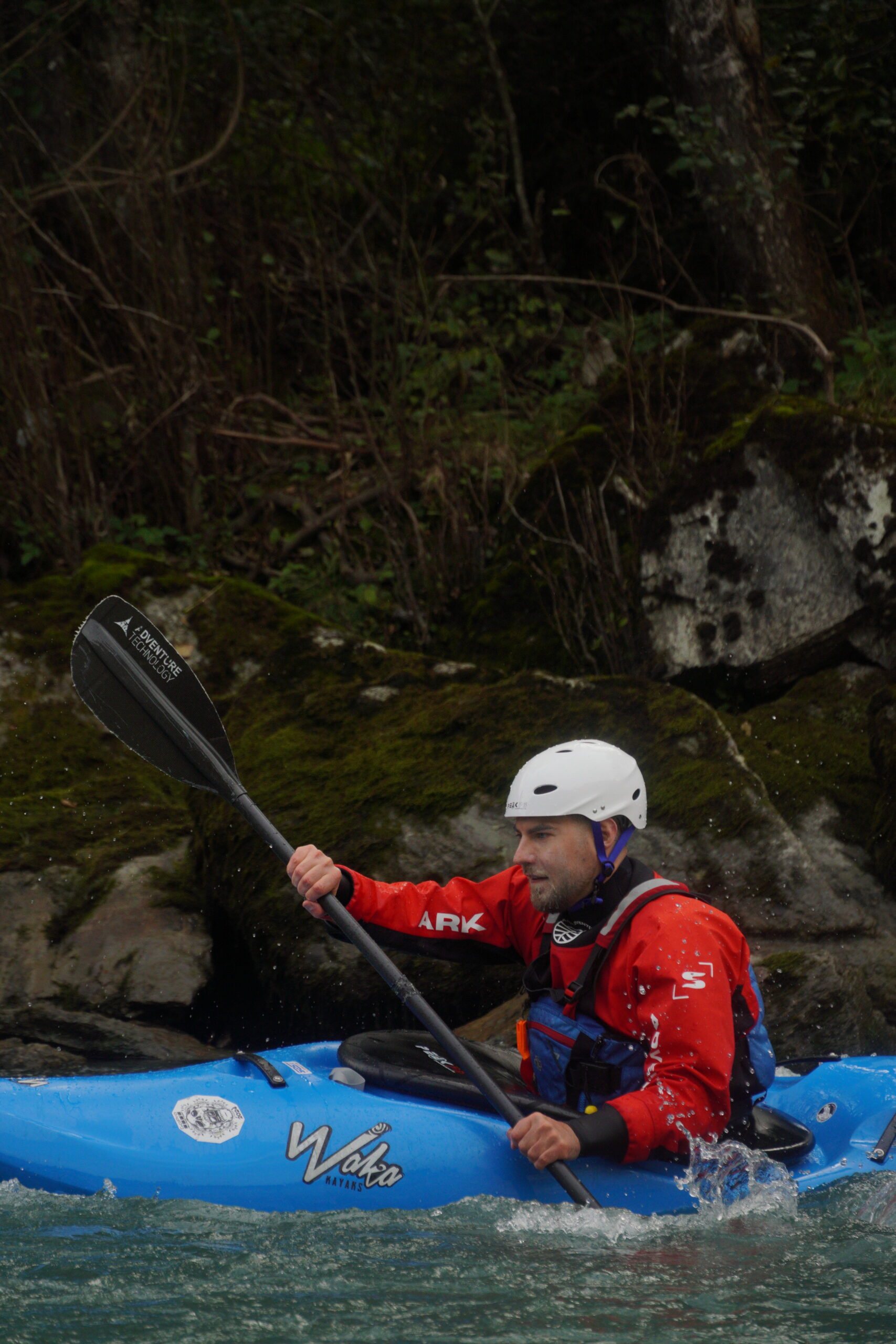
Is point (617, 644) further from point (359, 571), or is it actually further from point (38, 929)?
point (38, 929)

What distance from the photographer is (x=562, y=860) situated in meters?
2.88

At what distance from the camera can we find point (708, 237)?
859 centimetres

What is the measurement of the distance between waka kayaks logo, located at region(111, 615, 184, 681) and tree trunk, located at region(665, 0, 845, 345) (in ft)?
16.0

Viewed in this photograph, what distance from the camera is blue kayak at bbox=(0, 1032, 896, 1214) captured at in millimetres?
2750

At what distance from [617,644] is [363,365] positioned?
Answer: 2.82 metres

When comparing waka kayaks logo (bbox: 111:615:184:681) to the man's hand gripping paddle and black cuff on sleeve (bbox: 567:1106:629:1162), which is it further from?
black cuff on sleeve (bbox: 567:1106:629:1162)

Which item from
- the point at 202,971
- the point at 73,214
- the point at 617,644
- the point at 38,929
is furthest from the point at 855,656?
the point at 73,214

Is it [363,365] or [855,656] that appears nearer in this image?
[855,656]

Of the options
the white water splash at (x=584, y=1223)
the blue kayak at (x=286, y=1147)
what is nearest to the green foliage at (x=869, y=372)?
the blue kayak at (x=286, y=1147)

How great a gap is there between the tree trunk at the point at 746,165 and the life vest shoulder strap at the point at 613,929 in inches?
205

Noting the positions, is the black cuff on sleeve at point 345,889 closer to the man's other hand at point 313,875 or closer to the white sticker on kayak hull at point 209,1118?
the man's other hand at point 313,875

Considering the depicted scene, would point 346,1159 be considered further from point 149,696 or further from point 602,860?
point 149,696

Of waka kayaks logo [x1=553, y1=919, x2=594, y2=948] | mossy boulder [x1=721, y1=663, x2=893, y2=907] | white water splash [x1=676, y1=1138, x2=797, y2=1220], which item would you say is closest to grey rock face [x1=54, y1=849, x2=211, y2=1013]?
waka kayaks logo [x1=553, y1=919, x2=594, y2=948]

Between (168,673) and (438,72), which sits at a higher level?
(438,72)
